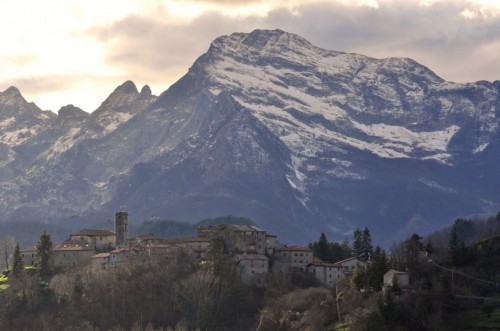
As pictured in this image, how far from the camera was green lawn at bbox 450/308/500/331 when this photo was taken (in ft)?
550

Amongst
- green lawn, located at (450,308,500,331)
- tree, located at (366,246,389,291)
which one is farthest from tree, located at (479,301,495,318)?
tree, located at (366,246,389,291)

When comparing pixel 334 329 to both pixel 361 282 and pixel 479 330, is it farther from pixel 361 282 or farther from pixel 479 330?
pixel 479 330

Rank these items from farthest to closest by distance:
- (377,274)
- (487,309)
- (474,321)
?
1. (377,274)
2. (474,321)
3. (487,309)

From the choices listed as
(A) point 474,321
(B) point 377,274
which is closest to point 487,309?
(A) point 474,321

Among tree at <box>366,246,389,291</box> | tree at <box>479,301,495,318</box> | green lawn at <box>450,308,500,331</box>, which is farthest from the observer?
tree at <box>366,246,389,291</box>

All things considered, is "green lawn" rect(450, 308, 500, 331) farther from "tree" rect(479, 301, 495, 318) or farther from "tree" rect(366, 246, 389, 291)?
"tree" rect(366, 246, 389, 291)

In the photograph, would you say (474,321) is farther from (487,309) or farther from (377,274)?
(377,274)

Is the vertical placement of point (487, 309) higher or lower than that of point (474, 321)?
higher

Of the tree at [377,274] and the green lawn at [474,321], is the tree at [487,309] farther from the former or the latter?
the tree at [377,274]

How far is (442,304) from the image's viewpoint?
178 m

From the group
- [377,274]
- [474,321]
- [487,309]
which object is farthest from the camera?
[377,274]

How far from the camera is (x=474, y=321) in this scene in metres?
172

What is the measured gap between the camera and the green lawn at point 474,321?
550ft

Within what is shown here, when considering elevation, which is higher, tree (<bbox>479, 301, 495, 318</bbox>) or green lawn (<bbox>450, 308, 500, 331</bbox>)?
tree (<bbox>479, 301, 495, 318</bbox>)
